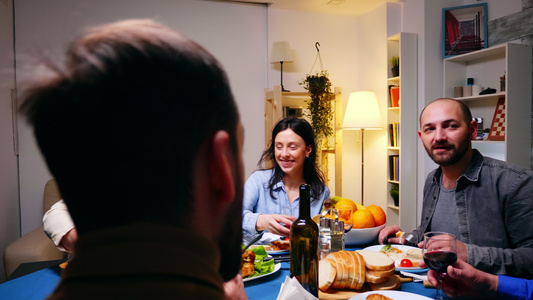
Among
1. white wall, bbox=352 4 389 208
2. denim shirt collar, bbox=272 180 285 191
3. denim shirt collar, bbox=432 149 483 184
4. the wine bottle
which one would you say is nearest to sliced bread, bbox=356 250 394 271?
the wine bottle

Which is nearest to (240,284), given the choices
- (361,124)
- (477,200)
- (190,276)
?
(190,276)

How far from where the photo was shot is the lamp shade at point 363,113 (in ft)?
12.9

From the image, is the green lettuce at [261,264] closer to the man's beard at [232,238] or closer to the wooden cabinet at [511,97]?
the man's beard at [232,238]

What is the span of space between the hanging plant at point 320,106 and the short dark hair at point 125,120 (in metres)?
3.85

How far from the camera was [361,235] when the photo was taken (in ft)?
5.05

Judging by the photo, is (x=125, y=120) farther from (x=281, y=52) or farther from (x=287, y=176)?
(x=281, y=52)

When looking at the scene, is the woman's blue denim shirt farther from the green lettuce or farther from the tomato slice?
the green lettuce

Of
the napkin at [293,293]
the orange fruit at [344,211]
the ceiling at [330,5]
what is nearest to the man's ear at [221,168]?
the napkin at [293,293]

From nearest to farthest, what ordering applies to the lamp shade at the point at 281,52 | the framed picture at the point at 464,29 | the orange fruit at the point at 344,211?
the orange fruit at the point at 344,211, the framed picture at the point at 464,29, the lamp shade at the point at 281,52

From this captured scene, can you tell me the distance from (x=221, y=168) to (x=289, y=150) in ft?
6.52

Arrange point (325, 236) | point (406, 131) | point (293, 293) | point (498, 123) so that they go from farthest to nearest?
point (406, 131)
point (498, 123)
point (325, 236)
point (293, 293)

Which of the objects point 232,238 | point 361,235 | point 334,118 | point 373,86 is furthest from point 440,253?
point 373,86

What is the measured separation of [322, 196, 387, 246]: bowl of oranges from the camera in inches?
57.6

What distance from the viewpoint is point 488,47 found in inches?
137
